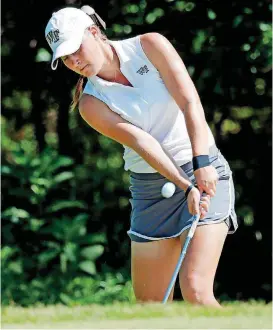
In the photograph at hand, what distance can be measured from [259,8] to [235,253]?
239 centimetres

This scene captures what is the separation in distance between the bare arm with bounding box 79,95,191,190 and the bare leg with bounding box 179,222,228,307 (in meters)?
0.25

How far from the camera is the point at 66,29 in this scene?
4852 mm

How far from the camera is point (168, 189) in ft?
16.1

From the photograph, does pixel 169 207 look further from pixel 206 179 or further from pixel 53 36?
pixel 53 36

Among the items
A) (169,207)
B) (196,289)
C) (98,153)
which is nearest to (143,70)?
(169,207)

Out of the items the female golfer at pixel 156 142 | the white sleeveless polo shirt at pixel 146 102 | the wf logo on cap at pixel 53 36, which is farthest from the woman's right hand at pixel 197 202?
the wf logo on cap at pixel 53 36

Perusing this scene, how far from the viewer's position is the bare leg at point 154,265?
5.10 m

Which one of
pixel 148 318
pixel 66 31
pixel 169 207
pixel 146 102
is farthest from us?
pixel 169 207

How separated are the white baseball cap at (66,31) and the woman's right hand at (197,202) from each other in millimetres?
863

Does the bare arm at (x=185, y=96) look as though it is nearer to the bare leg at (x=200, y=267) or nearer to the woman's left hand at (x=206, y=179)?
the woman's left hand at (x=206, y=179)

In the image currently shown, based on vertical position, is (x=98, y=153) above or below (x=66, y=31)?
below

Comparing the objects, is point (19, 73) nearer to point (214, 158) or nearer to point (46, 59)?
point (46, 59)

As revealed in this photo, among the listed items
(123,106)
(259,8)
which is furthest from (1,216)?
(123,106)

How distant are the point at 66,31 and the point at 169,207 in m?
1.00
